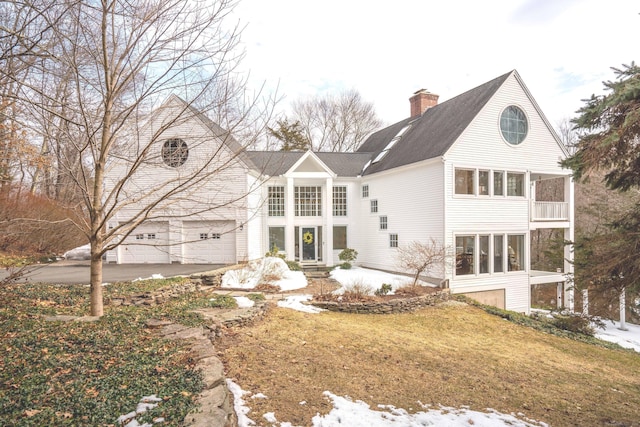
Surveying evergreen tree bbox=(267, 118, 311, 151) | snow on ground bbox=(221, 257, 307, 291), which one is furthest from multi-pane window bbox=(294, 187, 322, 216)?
evergreen tree bbox=(267, 118, 311, 151)

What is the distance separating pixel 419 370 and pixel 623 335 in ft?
Result: 48.7

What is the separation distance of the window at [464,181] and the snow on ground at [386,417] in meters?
10.3

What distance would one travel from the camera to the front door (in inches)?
737

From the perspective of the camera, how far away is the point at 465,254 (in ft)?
45.8

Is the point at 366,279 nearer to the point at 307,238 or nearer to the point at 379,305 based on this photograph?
the point at 379,305

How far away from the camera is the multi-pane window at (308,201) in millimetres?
18797

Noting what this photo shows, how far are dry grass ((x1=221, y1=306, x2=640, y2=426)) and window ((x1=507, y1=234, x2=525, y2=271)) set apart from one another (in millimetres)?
5925

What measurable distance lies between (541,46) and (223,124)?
11.2m

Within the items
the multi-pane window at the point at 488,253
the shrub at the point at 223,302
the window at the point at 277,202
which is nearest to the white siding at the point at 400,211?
the multi-pane window at the point at 488,253

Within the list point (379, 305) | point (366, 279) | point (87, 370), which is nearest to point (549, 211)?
point (366, 279)

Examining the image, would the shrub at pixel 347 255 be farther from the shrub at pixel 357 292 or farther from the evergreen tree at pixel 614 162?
the evergreen tree at pixel 614 162

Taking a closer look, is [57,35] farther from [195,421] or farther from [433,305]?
[433,305]

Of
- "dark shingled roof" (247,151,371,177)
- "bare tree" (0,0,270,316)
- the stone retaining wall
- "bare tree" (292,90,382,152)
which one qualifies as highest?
"bare tree" (292,90,382,152)

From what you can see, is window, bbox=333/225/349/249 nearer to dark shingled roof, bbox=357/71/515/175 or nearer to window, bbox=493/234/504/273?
dark shingled roof, bbox=357/71/515/175
